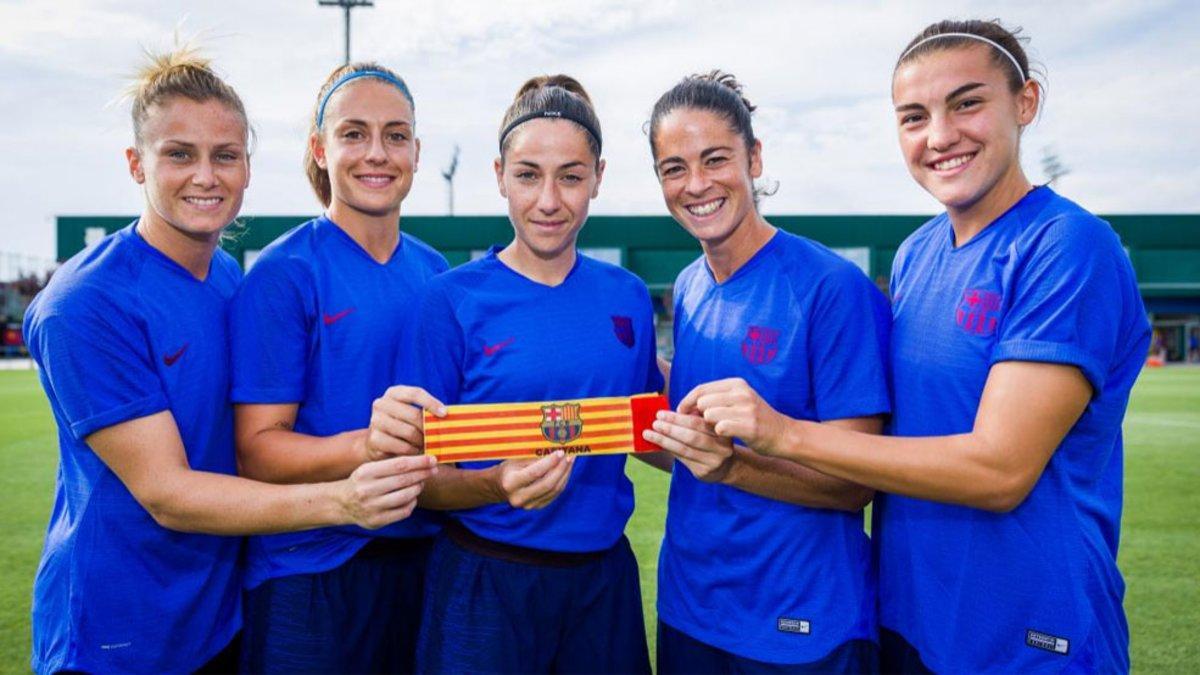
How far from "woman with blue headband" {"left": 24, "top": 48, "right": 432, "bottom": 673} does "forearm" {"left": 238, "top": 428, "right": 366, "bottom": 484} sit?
0.49ft

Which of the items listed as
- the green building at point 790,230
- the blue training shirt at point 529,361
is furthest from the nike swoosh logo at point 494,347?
the green building at point 790,230

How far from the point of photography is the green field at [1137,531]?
4.98 meters

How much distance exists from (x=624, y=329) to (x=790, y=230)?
120 ft

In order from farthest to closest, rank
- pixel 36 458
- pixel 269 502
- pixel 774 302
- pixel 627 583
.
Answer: pixel 36 458 → pixel 627 583 → pixel 774 302 → pixel 269 502

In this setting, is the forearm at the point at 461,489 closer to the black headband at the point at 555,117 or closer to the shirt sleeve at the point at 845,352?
the shirt sleeve at the point at 845,352

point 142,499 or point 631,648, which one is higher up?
point 142,499

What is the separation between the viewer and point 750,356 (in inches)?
108

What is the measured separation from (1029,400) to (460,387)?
175 centimetres

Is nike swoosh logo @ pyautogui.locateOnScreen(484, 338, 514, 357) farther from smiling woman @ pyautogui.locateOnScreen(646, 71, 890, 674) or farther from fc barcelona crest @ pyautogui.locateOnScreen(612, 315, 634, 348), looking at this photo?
smiling woman @ pyautogui.locateOnScreen(646, 71, 890, 674)

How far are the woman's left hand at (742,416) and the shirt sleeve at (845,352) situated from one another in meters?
0.42

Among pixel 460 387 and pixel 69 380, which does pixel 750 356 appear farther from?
pixel 69 380

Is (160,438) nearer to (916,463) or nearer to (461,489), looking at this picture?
(461,489)

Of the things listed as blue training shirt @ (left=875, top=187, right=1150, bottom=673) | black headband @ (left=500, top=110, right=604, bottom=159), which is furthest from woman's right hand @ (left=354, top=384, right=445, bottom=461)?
blue training shirt @ (left=875, top=187, right=1150, bottom=673)

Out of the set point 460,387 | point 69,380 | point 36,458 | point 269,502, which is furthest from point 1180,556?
point 36,458
